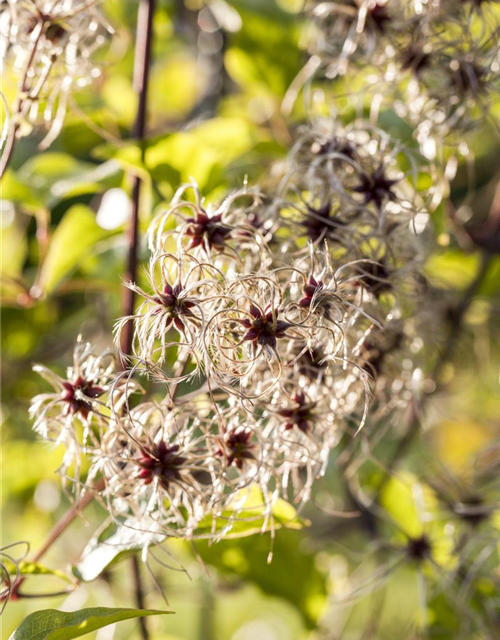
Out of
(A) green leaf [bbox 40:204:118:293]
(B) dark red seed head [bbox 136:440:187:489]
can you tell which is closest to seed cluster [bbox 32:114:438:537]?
(B) dark red seed head [bbox 136:440:187:489]

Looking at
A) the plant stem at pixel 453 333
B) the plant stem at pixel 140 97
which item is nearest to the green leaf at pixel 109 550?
the plant stem at pixel 140 97

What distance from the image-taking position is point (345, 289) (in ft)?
1.48

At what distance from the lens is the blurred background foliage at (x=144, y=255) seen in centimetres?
61

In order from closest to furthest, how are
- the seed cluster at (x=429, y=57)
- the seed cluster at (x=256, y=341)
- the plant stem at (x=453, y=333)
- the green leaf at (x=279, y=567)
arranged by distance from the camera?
the seed cluster at (x=256, y=341), the seed cluster at (x=429, y=57), the green leaf at (x=279, y=567), the plant stem at (x=453, y=333)

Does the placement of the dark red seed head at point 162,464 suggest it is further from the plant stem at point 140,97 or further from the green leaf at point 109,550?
the plant stem at point 140,97

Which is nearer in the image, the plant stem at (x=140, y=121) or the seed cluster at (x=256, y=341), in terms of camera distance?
the seed cluster at (x=256, y=341)

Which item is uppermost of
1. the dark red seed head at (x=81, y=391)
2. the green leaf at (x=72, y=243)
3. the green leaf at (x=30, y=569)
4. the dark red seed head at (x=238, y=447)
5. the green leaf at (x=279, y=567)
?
the dark red seed head at (x=81, y=391)

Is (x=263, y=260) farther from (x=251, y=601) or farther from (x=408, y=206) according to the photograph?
(x=251, y=601)

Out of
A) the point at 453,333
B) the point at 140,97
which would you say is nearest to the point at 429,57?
the point at 140,97

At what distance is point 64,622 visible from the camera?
0.40m

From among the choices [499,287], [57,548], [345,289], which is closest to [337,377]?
[345,289]

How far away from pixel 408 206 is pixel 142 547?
27cm

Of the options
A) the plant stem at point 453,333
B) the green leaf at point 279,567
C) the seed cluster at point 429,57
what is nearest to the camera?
the seed cluster at point 429,57

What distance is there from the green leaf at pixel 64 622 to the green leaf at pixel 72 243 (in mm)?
274
